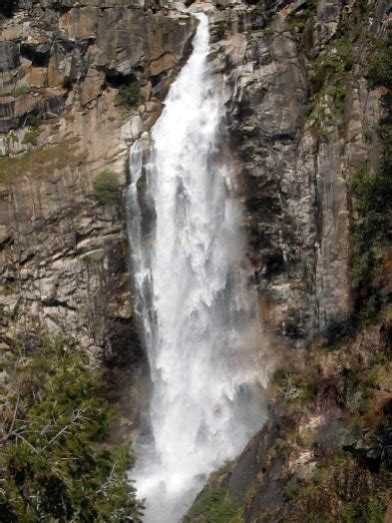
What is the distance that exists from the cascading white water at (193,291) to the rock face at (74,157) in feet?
3.83

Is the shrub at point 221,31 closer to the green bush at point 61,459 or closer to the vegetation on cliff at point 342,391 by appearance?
the vegetation on cliff at point 342,391

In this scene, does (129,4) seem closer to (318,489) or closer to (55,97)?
(55,97)

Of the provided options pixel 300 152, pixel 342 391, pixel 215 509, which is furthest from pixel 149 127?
pixel 215 509

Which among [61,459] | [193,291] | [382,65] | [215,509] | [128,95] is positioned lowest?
[215,509]

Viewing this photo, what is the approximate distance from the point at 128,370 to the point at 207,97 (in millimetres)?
13242

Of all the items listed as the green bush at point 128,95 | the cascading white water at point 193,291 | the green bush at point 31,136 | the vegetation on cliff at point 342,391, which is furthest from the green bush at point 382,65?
the green bush at point 31,136

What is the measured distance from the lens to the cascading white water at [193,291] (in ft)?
95.4

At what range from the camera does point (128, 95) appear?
3422cm

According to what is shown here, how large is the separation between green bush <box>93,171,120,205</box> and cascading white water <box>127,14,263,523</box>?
792 mm

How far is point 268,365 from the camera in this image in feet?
95.5

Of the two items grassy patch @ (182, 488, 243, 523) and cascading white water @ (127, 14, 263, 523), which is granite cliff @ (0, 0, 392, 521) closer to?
grassy patch @ (182, 488, 243, 523)

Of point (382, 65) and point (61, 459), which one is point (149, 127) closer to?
point (382, 65)

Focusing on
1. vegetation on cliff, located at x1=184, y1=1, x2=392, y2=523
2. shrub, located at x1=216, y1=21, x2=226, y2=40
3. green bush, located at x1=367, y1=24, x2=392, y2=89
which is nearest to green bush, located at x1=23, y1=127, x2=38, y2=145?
shrub, located at x1=216, y1=21, x2=226, y2=40

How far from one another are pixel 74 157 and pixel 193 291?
877 centimetres
